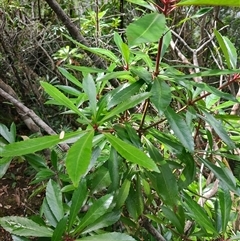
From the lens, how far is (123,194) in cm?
62

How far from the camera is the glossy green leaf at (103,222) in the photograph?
56cm

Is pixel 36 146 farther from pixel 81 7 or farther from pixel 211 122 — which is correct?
pixel 81 7

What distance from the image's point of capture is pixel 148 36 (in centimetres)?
37

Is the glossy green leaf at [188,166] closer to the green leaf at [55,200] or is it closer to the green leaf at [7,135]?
the green leaf at [55,200]

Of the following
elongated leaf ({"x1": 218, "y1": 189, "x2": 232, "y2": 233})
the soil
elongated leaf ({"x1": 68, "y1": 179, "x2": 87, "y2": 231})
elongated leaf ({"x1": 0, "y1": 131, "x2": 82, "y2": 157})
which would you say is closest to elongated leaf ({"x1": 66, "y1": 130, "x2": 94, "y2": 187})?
elongated leaf ({"x1": 0, "y1": 131, "x2": 82, "y2": 157})

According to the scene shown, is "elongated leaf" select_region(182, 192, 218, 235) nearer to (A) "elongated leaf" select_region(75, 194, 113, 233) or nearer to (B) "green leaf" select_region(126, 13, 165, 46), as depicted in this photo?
(A) "elongated leaf" select_region(75, 194, 113, 233)

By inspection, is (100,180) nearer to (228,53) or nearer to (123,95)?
(123,95)

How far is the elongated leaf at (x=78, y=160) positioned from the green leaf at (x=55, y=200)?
0.66 ft

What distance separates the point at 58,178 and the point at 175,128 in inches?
12.7

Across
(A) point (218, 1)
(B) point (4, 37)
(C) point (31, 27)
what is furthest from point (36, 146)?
(C) point (31, 27)

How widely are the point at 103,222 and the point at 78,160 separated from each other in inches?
7.5

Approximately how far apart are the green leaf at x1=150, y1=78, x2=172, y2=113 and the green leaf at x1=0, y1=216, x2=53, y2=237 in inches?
11.3

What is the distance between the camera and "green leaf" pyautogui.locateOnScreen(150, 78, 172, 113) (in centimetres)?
50

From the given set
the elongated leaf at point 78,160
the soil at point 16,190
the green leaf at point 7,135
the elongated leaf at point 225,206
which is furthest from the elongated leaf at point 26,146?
the soil at point 16,190
